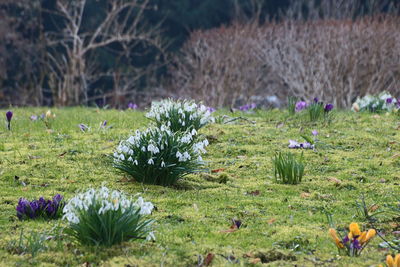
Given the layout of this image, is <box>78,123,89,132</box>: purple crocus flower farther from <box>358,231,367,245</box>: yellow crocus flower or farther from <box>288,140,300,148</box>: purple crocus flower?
<box>358,231,367,245</box>: yellow crocus flower

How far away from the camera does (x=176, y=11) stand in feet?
84.5

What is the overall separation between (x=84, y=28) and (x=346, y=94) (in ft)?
44.5

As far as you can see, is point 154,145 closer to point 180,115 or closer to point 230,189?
point 230,189

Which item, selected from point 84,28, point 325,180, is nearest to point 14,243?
point 325,180

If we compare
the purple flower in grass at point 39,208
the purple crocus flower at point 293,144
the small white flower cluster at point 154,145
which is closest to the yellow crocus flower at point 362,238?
the small white flower cluster at point 154,145

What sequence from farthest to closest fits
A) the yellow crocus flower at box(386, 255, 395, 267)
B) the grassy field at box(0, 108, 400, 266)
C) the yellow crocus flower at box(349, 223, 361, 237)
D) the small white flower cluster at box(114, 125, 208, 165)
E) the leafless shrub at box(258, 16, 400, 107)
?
1. the leafless shrub at box(258, 16, 400, 107)
2. the small white flower cluster at box(114, 125, 208, 165)
3. the grassy field at box(0, 108, 400, 266)
4. the yellow crocus flower at box(349, 223, 361, 237)
5. the yellow crocus flower at box(386, 255, 395, 267)

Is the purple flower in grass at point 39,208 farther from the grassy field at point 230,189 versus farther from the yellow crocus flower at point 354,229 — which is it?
the yellow crocus flower at point 354,229

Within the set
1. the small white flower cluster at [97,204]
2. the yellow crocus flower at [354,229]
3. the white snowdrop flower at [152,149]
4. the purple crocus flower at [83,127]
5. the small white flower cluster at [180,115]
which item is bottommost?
the yellow crocus flower at [354,229]

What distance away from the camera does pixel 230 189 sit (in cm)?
487

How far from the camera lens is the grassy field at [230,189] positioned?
3.29m

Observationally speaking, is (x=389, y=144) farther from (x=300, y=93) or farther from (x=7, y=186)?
(x=300, y=93)

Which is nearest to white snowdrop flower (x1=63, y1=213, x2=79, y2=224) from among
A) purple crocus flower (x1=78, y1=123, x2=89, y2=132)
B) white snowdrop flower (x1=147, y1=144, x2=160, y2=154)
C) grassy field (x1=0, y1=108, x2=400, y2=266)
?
grassy field (x1=0, y1=108, x2=400, y2=266)

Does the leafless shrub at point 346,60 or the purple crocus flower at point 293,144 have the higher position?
the leafless shrub at point 346,60

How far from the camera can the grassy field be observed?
3.29m
